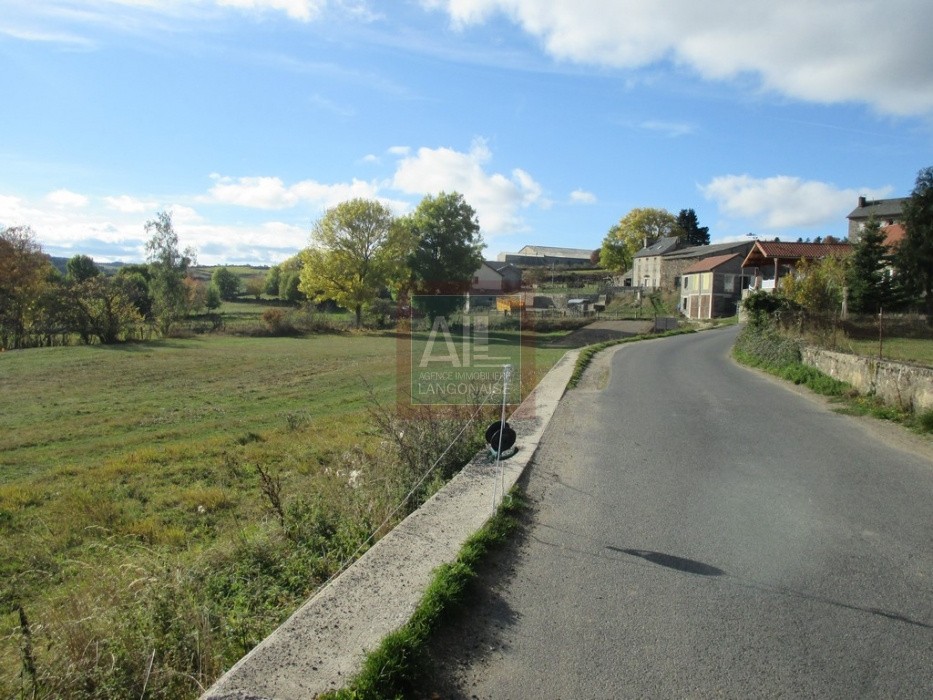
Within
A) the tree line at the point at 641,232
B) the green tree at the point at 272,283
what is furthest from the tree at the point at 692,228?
the green tree at the point at 272,283

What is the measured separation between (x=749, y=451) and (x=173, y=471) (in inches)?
380

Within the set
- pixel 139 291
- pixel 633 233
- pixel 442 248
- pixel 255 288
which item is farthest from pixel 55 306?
pixel 633 233

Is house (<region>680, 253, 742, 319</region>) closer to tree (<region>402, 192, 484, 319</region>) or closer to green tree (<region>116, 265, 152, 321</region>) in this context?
tree (<region>402, 192, 484, 319</region>)

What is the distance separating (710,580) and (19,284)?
50.1 meters

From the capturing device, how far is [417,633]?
3984mm

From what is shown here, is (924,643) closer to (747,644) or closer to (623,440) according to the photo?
(747,644)

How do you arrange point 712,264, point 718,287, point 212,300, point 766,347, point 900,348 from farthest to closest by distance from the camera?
1. point 212,300
2. point 712,264
3. point 718,287
4. point 766,347
5. point 900,348

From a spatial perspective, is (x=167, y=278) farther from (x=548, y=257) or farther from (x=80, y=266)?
(x=548, y=257)

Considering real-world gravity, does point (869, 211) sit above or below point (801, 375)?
above

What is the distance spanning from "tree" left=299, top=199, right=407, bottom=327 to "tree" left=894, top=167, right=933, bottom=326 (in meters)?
38.1

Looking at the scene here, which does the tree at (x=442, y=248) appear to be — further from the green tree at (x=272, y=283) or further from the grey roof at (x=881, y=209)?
the green tree at (x=272, y=283)

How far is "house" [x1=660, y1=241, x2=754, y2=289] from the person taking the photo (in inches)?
2844

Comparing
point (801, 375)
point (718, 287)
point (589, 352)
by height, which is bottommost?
point (589, 352)

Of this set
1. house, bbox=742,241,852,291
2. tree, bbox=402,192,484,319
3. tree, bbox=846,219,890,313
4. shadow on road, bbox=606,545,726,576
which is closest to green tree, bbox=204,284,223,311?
tree, bbox=402,192,484,319
